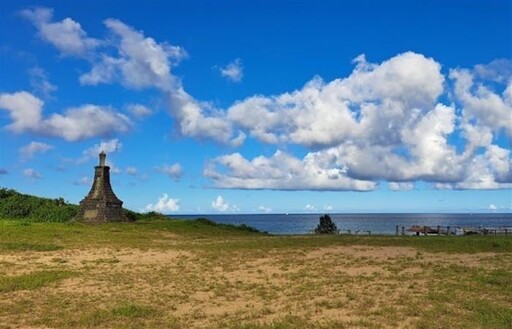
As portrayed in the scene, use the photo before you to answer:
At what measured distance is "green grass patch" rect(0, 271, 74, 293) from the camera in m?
15.4

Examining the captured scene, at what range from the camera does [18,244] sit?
28266mm

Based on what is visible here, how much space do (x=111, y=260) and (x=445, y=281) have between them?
14.1 meters

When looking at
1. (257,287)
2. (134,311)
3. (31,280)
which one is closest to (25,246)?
(31,280)

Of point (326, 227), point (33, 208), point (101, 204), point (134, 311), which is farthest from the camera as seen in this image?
point (33, 208)

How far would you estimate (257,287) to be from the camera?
51.2 ft

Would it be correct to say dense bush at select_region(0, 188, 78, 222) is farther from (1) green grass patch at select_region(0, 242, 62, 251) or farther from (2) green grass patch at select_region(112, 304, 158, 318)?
(2) green grass patch at select_region(112, 304, 158, 318)

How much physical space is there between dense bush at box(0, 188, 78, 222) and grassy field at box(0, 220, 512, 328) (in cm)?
2997

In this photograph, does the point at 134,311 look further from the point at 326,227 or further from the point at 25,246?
the point at 326,227

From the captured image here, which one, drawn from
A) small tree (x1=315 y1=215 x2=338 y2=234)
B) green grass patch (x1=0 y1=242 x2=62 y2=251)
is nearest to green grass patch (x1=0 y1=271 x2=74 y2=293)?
green grass patch (x1=0 y1=242 x2=62 y2=251)

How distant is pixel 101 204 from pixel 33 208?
50.5 feet

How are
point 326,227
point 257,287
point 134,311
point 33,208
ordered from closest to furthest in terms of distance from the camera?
point 134,311
point 257,287
point 326,227
point 33,208

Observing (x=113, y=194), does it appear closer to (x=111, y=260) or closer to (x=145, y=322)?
(x=111, y=260)

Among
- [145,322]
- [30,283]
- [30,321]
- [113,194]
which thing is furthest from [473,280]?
[113,194]

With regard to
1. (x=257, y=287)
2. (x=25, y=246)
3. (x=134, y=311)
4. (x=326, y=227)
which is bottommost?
(x=134, y=311)
